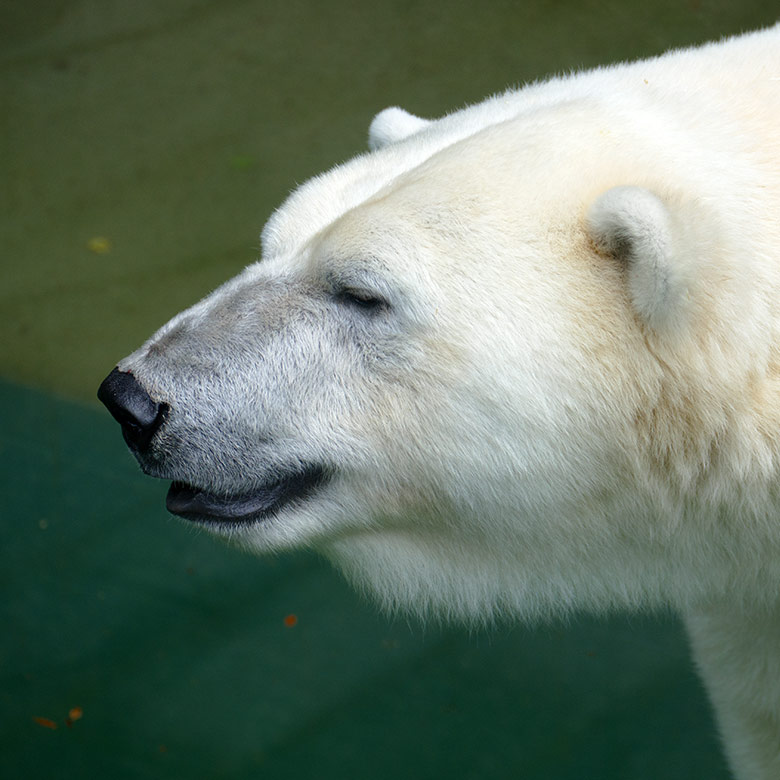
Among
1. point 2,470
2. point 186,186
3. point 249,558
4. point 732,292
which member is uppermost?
point 732,292

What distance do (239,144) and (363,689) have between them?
330 centimetres

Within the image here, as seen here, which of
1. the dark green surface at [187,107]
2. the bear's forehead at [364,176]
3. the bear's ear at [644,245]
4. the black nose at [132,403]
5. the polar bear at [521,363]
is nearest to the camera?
the bear's ear at [644,245]

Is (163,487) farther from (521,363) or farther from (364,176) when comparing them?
(521,363)

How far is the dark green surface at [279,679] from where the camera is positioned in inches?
110

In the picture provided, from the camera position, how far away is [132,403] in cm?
173

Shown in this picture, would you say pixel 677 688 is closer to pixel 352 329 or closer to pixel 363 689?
pixel 363 689

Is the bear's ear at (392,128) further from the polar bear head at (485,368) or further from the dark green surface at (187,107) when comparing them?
the dark green surface at (187,107)

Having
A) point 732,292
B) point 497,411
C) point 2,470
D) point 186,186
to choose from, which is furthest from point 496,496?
point 186,186

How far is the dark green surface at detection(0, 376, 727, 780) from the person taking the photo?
279cm

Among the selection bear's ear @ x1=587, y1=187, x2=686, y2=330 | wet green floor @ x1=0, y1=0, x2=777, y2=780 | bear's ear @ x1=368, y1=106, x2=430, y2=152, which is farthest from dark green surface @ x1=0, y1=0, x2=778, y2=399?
bear's ear @ x1=587, y1=187, x2=686, y2=330

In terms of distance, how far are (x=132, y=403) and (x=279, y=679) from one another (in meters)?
1.60

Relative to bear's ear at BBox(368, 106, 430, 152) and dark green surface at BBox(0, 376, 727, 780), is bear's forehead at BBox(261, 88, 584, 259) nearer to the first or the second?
bear's ear at BBox(368, 106, 430, 152)

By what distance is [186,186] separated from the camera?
505 cm

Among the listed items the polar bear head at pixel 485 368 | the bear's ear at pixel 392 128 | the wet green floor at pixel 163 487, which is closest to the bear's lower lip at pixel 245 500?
the polar bear head at pixel 485 368
